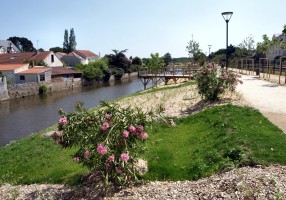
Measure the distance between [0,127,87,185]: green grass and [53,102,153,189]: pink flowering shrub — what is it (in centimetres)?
145

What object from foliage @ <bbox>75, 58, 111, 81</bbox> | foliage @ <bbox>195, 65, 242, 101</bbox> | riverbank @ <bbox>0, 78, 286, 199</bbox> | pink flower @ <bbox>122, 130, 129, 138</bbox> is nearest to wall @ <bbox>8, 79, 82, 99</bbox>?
foliage @ <bbox>75, 58, 111, 81</bbox>

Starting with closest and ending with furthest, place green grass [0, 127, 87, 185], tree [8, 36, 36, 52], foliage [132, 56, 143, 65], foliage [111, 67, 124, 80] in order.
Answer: green grass [0, 127, 87, 185]
foliage [111, 67, 124, 80]
foliage [132, 56, 143, 65]
tree [8, 36, 36, 52]

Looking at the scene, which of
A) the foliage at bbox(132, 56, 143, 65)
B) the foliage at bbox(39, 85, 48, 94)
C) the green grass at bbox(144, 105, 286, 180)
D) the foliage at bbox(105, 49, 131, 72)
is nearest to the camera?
the green grass at bbox(144, 105, 286, 180)

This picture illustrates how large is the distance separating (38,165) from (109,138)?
15.7ft

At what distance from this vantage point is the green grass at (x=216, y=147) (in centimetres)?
688

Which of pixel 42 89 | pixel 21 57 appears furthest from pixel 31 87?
pixel 21 57

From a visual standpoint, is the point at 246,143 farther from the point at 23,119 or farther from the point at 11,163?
the point at 23,119

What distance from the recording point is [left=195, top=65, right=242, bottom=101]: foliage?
14.2 m

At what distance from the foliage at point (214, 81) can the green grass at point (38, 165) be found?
280 inches

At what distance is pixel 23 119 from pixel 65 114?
22109mm

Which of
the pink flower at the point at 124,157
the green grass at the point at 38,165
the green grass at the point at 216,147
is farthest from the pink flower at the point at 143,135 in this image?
the green grass at the point at 38,165

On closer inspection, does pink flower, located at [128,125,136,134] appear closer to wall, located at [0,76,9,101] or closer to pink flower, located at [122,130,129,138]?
pink flower, located at [122,130,129,138]

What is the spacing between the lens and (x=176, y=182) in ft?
21.9

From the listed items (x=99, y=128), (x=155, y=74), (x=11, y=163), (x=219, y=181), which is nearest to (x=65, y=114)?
(x=99, y=128)
